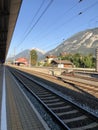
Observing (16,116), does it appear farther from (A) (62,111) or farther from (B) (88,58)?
(B) (88,58)

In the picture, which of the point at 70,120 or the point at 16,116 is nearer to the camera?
the point at 70,120

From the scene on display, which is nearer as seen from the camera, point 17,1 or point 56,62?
point 17,1

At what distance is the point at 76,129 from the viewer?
6.85 m

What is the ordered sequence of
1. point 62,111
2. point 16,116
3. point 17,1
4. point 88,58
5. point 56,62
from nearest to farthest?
point 16,116
point 62,111
point 17,1
point 88,58
point 56,62

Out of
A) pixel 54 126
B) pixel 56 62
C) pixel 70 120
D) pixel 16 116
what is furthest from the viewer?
pixel 56 62

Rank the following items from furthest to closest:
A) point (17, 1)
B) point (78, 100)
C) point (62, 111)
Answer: point (17, 1) < point (78, 100) < point (62, 111)

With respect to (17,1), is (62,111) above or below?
below

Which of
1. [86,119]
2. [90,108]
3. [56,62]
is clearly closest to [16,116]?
[86,119]

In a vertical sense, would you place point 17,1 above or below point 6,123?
above

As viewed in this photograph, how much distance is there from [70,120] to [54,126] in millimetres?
819

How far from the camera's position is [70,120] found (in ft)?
25.8

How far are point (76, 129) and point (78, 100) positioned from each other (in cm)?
530

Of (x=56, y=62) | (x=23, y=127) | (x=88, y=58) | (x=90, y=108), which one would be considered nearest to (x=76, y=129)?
(x=23, y=127)

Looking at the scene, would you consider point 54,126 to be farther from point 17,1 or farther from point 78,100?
point 17,1
